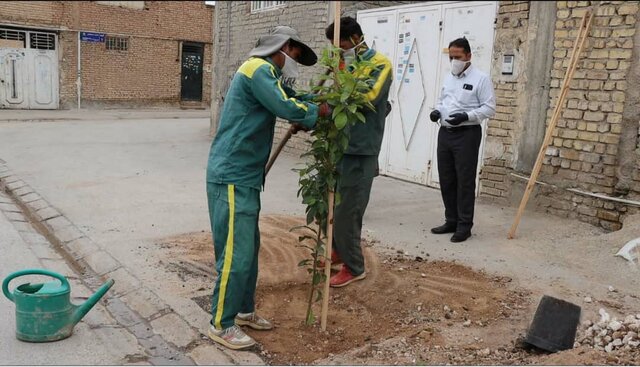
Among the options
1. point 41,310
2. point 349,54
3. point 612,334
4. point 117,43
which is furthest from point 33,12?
point 612,334

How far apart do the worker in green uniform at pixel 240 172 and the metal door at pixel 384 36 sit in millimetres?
5779

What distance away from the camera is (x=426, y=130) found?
8.74m

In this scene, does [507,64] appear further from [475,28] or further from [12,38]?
[12,38]

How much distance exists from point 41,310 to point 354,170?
241cm

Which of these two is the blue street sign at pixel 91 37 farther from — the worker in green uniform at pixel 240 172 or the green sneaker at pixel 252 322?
the green sneaker at pixel 252 322

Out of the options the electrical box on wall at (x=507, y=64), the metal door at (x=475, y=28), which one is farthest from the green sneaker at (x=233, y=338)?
the electrical box on wall at (x=507, y=64)

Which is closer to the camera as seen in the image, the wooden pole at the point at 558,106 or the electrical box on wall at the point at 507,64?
the wooden pole at the point at 558,106

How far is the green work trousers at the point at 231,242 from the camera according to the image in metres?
3.62

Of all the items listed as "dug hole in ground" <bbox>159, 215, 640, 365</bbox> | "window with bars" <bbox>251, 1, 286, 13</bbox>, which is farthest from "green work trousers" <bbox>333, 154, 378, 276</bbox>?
"window with bars" <bbox>251, 1, 286, 13</bbox>

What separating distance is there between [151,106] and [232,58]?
12485mm

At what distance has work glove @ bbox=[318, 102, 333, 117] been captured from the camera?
11.9ft

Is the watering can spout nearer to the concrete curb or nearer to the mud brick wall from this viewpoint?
the concrete curb

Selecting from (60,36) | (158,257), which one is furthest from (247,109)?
(60,36)

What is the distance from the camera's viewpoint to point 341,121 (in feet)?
11.8
